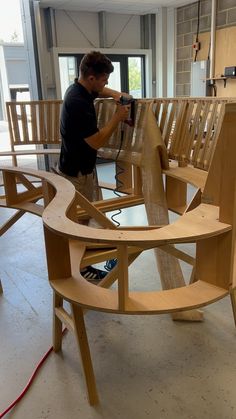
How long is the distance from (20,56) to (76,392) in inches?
561

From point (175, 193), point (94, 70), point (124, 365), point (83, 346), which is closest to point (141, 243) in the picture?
point (83, 346)

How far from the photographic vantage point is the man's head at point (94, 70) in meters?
2.25

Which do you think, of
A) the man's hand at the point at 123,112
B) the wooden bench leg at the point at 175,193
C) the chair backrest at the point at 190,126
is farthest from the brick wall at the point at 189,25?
the wooden bench leg at the point at 175,193

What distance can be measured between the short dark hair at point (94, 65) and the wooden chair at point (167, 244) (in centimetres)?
105

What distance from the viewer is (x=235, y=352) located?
1928 mm

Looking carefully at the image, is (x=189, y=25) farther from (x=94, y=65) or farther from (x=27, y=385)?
(x=27, y=385)

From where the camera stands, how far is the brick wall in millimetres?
5688

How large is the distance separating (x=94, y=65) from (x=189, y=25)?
16.8 feet

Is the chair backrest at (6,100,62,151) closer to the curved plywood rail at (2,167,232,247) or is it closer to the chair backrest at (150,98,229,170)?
the chair backrest at (150,98,229,170)

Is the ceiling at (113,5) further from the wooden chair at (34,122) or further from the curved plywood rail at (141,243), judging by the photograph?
the curved plywood rail at (141,243)

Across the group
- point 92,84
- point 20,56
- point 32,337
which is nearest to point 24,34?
point 92,84

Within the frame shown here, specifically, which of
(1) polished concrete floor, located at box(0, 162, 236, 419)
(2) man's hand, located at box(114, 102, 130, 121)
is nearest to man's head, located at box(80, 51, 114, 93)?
(2) man's hand, located at box(114, 102, 130, 121)

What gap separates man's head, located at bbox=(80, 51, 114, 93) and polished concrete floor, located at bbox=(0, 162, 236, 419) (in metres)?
1.51

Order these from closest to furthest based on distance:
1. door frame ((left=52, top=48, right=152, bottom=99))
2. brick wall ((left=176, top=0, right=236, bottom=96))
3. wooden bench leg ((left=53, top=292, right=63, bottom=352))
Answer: wooden bench leg ((left=53, top=292, right=63, bottom=352)) < brick wall ((left=176, top=0, right=236, bottom=96)) < door frame ((left=52, top=48, right=152, bottom=99))
